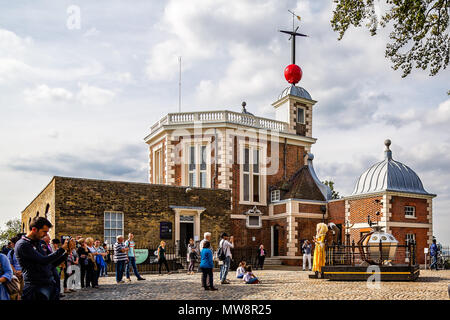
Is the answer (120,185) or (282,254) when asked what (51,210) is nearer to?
(120,185)

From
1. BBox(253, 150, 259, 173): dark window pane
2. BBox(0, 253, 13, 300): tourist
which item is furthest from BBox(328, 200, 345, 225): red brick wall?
BBox(0, 253, 13, 300): tourist

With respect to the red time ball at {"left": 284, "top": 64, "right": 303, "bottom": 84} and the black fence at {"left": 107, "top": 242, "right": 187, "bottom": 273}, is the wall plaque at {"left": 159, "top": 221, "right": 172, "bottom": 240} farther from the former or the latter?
the red time ball at {"left": 284, "top": 64, "right": 303, "bottom": 84}

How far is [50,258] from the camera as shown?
6535mm

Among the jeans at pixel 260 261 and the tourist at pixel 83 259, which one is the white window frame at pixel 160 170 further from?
the tourist at pixel 83 259

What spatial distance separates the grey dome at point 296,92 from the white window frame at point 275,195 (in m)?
8.00

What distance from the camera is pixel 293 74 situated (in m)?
38.0

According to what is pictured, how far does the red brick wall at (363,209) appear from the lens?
2944 cm

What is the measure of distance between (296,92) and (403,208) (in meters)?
12.8

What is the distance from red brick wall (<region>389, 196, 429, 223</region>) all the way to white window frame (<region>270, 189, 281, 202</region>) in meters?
8.11

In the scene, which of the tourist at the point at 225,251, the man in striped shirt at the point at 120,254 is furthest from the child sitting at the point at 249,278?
the man in striped shirt at the point at 120,254

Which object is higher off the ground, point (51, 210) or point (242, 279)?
point (51, 210)

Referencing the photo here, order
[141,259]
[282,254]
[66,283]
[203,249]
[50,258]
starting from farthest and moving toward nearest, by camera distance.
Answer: [282,254], [141,259], [66,283], [203,249], [50,258]
